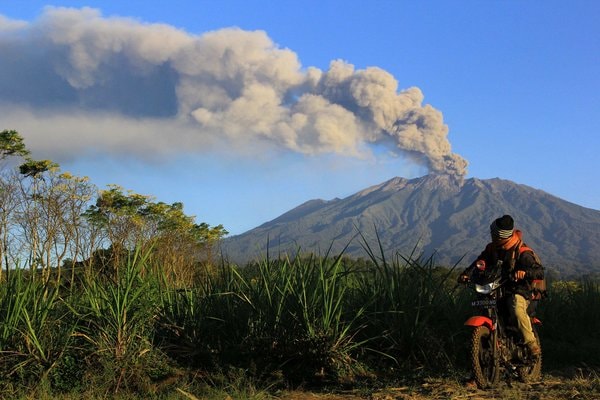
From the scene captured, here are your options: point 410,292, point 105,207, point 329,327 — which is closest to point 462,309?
point 410,292

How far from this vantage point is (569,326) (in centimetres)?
961

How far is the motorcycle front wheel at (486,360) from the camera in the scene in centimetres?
599

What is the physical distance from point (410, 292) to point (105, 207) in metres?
38.4

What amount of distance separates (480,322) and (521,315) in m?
0.60

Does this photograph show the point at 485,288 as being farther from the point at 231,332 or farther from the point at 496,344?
the point at 231,332

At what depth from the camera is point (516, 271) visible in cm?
623

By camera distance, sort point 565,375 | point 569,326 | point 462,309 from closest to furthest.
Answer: point 565,375 < point 462,309 < point 569,326

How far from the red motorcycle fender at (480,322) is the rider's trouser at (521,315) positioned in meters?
0.36

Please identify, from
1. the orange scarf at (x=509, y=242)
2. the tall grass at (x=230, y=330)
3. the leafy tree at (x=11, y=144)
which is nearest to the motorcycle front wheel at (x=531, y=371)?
the tall grass at (x=230, y=330)

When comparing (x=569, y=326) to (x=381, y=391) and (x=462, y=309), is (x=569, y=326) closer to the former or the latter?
(x=462, y=309)

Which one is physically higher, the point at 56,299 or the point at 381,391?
the point at 56,299

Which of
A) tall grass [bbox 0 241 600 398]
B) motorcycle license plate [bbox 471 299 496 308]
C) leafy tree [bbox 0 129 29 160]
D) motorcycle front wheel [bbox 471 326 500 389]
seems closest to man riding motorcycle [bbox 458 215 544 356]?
motorcycle license plate [bbox 471 299 496 308]

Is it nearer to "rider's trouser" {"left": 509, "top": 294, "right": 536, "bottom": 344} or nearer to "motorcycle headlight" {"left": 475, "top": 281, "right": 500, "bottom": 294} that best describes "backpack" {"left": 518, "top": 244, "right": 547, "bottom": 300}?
"rider's trouser" {"left": 509, "top": 294, "right": 536, "bottom": 344}

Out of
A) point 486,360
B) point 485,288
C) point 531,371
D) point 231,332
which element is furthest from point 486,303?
point 231,332
